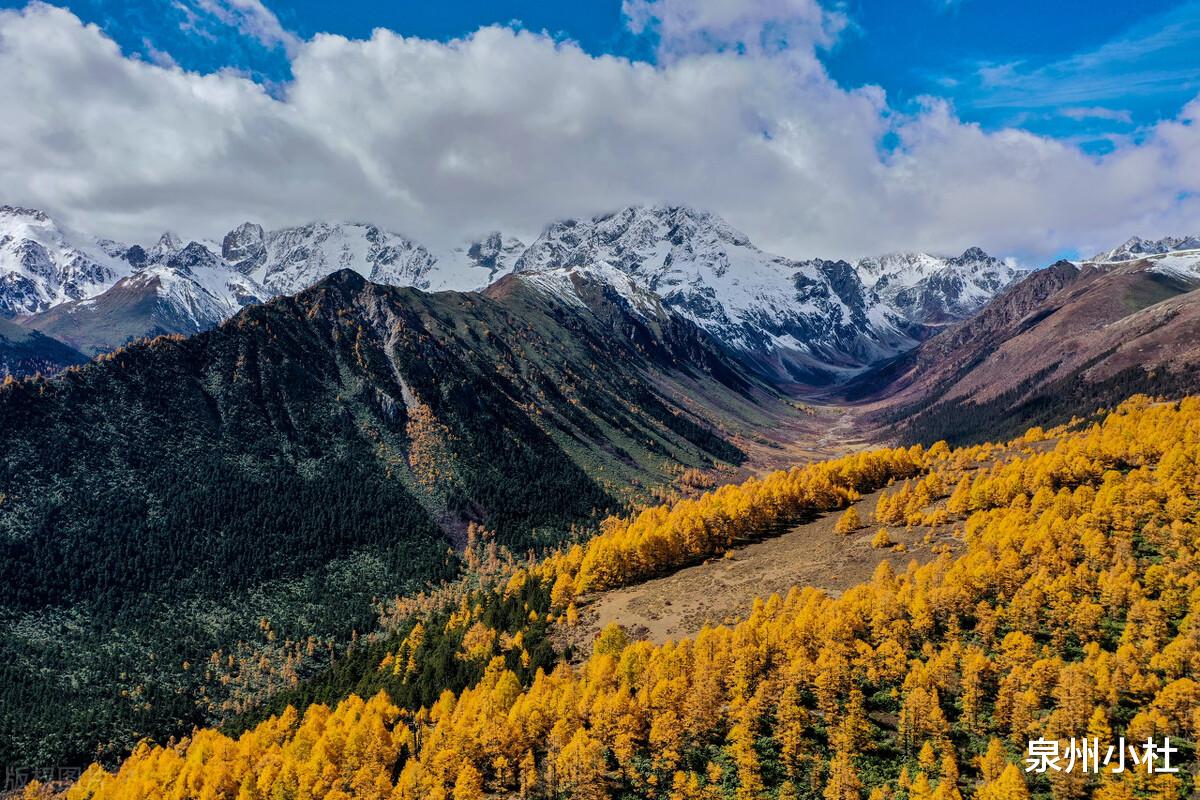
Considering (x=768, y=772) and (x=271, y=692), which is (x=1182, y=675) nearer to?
(x=768, y=772)

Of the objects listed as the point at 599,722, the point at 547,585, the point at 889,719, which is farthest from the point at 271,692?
the point at 889,719

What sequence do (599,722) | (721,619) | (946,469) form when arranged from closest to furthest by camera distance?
(599,722), (721,619), (946,469)

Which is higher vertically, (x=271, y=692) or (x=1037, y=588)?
(x=1037, y=588)

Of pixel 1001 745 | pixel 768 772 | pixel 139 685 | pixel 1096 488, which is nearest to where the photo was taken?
pixel 1001 745

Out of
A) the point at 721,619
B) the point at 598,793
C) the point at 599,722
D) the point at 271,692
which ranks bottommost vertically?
the point at 271,692

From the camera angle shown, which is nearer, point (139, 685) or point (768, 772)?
point (768, 772)

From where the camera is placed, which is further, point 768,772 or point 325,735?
point 325,735

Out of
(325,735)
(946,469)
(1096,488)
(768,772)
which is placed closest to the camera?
(768,772)

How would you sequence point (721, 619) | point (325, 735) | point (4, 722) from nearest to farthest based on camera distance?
point (325, 735)
point (721, 619)
point (4, 722)

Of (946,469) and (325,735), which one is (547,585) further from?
(946,469)

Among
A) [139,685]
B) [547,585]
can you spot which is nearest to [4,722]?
[139,685]
